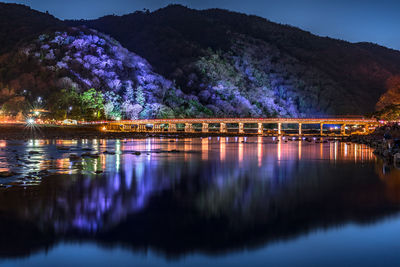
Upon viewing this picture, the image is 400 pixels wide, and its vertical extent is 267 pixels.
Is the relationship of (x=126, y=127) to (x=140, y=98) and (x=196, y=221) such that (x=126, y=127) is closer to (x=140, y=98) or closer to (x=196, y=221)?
(x=140, y=98)

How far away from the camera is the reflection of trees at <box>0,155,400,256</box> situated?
37.9 feet

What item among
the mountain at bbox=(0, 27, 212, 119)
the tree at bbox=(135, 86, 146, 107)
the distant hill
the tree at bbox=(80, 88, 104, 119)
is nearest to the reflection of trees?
the mountain at bbox=(0, 27, 212, 119)

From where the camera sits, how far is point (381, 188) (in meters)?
20.1

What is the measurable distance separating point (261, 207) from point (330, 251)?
4811mm

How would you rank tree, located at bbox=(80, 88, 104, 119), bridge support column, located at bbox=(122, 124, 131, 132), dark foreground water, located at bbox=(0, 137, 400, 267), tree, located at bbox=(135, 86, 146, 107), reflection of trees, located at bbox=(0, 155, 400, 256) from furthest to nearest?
tree, located at bbox=(135, 86, 146, 107) → bridge support column, located at bbox=(122, 124, 131, 132) → tree, located at bbox=(80, 88, 104, 119) → reflection of trees, located at bbox=(0, 155, 400, 256) → dark foreground water, located at bbox=(0, 137, 400, 267)

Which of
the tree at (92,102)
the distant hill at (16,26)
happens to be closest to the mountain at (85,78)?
the tree at (92,102)

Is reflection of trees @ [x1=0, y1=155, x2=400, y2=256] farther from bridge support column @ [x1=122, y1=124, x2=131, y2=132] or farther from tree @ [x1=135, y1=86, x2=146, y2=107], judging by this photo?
tree @ [x1=135, y1=86, x2=146, y2=107]

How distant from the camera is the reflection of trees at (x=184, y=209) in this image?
1155 centimetres

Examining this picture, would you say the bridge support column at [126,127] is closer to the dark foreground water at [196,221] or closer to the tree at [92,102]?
the tree at [92,102]

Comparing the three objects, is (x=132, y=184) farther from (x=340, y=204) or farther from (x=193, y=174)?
(x=340, y=204)

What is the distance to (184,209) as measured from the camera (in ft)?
49.2

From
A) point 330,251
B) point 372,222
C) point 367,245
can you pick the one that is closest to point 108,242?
point 330,251

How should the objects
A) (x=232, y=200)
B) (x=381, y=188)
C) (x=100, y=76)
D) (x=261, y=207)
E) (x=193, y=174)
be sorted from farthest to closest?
(x=100, y=76) < (x=193, y=174) < (x=381, y=188) < (x=232, y=200) < (x=261, y=207)

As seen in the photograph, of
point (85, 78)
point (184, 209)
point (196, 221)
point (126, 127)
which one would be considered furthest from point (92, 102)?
point (196, 221)
